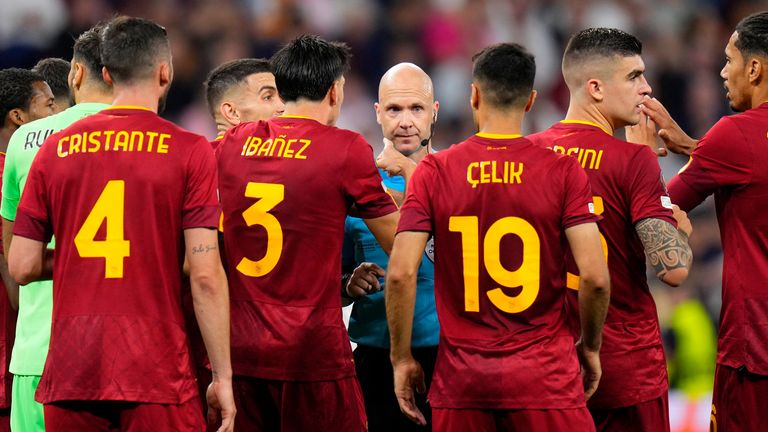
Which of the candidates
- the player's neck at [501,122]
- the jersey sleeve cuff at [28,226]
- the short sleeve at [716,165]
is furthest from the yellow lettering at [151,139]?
the short sleeve at [716,165]

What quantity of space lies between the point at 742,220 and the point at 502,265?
5.04ft

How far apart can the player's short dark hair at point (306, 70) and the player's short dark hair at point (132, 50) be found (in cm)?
82

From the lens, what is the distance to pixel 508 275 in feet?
15.4

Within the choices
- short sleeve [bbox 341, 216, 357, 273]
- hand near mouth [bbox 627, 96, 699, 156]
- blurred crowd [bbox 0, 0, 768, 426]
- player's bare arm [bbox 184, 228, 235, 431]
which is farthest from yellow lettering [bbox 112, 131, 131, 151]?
blurred crowd [bbox 0, 0, 768, 426]

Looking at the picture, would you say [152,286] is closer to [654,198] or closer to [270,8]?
[654,198]

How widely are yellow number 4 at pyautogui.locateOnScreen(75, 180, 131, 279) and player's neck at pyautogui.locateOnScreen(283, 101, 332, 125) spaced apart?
45.4 inches

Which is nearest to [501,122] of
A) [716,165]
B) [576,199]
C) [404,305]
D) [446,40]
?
[576,199]

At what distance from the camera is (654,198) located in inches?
202

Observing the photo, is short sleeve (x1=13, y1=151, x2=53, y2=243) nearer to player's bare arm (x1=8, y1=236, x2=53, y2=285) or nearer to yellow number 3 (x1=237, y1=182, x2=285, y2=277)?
player's bare arm (x1=8, y1=236, x2=53, y2=285)

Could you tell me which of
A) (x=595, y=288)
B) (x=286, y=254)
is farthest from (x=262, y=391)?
(x=595, y=288)

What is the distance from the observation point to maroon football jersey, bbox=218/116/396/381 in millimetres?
5152

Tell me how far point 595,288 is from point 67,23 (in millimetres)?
8135

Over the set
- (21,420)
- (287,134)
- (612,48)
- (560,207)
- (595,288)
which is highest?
(612,48)

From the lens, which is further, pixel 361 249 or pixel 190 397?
pixel 361 249
